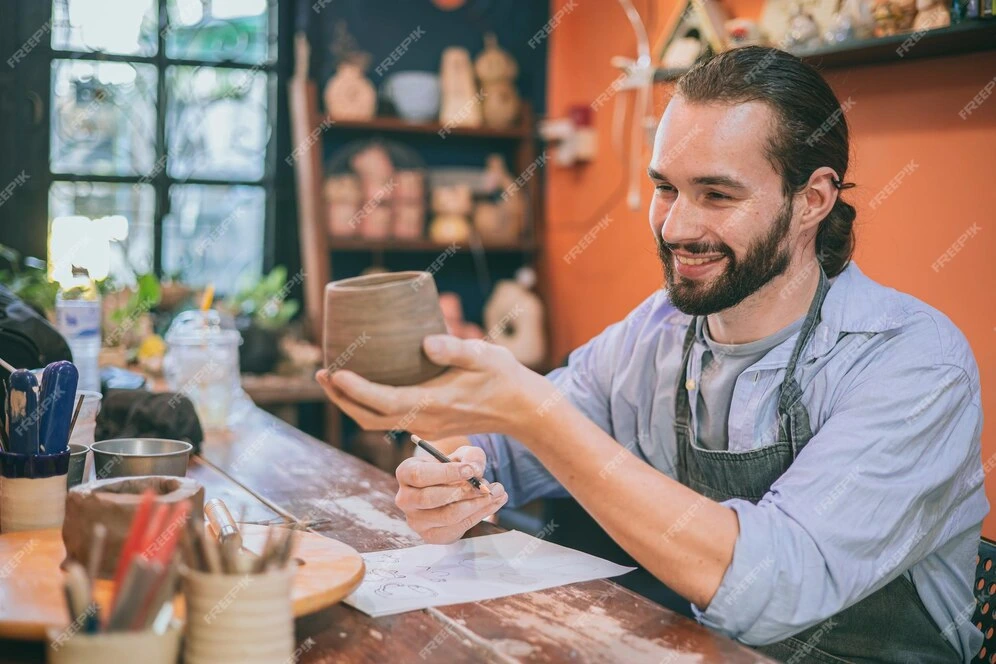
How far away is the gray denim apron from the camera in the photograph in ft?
4.76

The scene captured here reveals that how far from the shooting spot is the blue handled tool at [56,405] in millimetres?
1208

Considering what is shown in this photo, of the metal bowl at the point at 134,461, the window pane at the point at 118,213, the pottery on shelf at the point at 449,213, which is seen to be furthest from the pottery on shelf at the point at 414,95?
the metal bowl at the point at 134,461

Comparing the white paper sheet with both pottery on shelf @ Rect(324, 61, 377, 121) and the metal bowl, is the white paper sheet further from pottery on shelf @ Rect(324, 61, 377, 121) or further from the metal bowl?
pottery on shelf @ Rect(324, 61, 377, 121)

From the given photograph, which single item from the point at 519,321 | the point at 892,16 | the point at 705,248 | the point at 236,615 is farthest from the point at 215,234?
the point at 236,615

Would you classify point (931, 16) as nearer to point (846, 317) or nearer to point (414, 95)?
point (846, 317)

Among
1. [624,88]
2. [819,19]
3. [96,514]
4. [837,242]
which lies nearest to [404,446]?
[624,88]

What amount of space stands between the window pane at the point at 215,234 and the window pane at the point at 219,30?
54 centimetres

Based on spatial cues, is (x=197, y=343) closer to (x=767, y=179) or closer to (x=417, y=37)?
(x=767, y=179)

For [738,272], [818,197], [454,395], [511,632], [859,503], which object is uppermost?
[818,197]

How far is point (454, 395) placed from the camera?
127 cm

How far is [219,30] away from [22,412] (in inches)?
125

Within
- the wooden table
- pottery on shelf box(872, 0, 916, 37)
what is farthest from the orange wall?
the wooden table

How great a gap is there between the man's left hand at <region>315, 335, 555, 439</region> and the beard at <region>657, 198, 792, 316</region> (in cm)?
40

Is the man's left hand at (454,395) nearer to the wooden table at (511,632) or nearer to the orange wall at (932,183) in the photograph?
the wooden table at (511,632)
